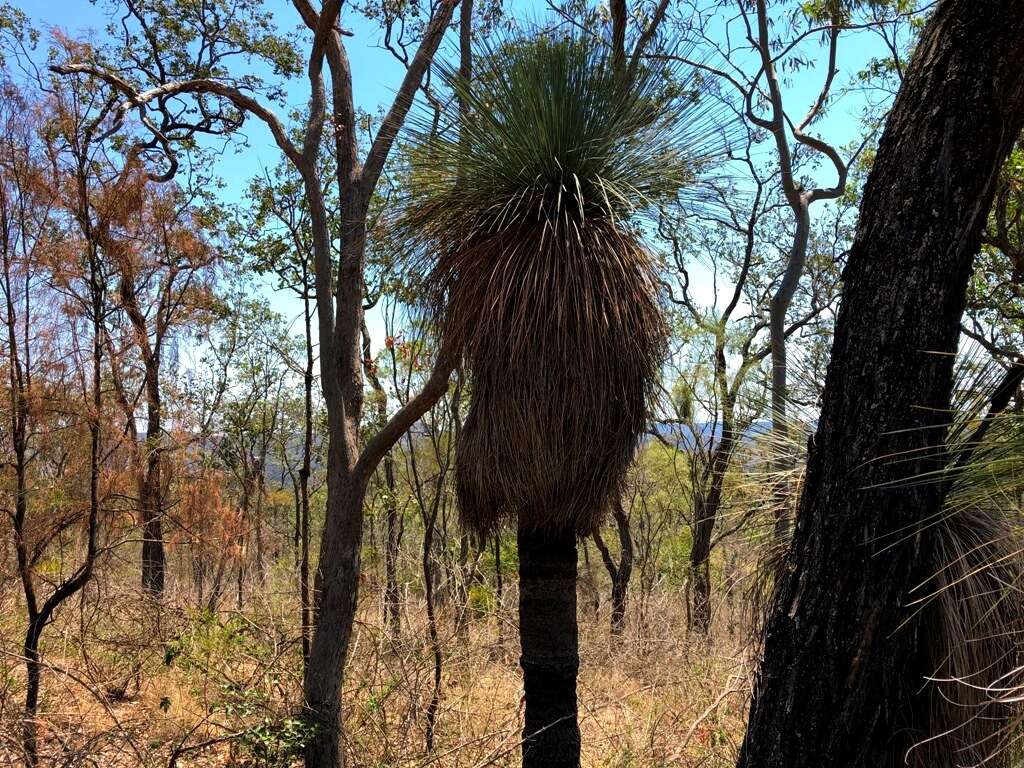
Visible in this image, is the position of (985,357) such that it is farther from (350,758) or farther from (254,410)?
(254,410)

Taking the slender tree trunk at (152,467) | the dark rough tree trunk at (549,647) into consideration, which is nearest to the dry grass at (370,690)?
the slender tree trunk at (152,467)

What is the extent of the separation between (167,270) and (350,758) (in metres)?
5.60

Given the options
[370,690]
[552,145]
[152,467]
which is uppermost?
[552,145]

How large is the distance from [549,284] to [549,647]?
195 centimetres

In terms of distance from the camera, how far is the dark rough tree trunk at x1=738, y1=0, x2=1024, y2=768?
221 centimetres

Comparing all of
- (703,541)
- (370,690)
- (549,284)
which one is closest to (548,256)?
(549,284)

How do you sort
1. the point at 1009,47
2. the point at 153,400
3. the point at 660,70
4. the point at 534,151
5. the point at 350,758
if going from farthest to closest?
the point at 153,400
the point at 350,758
the point at 660,70
the point at 534,151
the point at 1009,47

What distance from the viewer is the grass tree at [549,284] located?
12.7ft

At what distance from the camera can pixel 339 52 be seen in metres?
5.70

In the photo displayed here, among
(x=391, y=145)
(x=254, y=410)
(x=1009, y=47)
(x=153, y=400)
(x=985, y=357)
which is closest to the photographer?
(x=1009, y=47)

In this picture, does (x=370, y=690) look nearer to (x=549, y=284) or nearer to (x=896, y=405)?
(x=549, y=284)

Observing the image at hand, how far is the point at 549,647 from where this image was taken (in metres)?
4.23

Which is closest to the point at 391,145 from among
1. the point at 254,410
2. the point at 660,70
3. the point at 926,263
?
the point at 660,70

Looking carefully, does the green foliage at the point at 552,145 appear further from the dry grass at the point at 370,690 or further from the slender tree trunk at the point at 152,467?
the slender tree trunk at the point at 152,467
